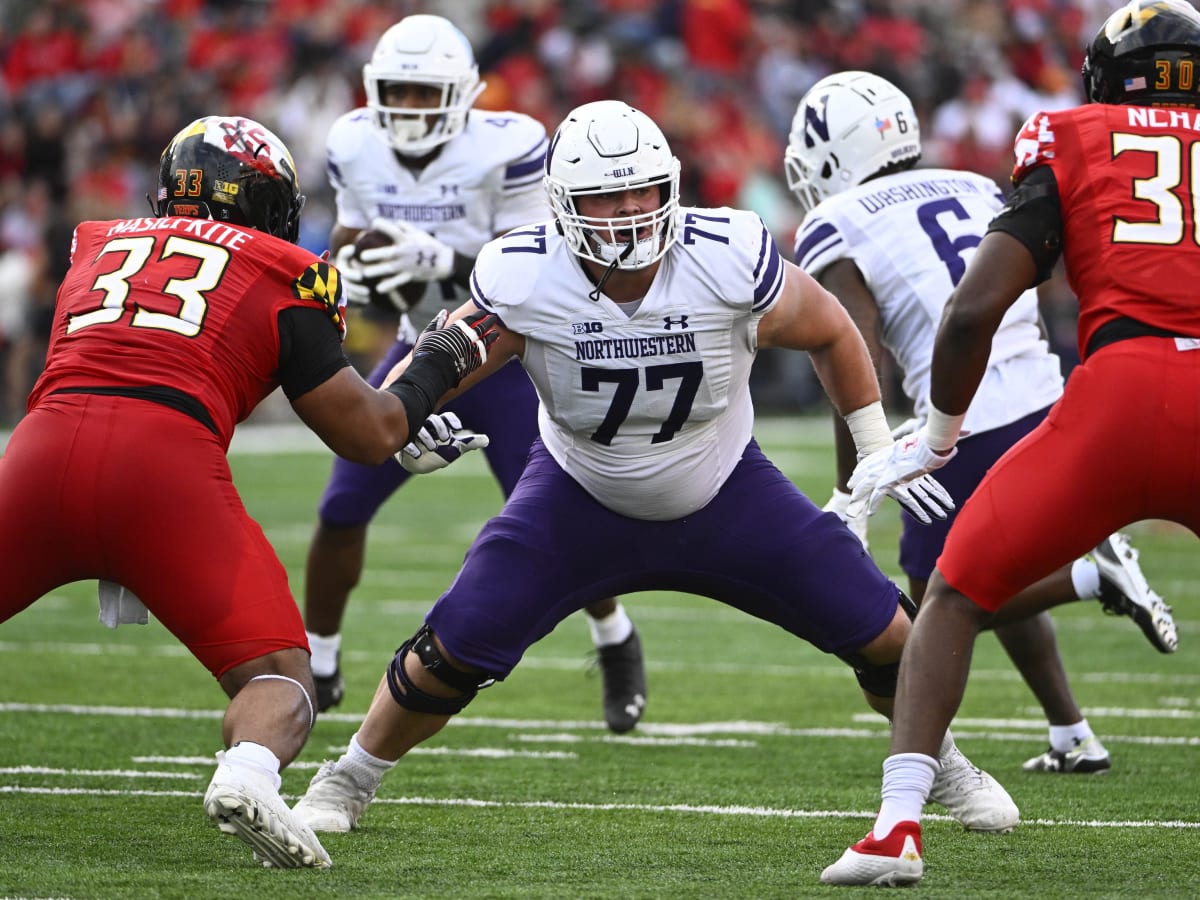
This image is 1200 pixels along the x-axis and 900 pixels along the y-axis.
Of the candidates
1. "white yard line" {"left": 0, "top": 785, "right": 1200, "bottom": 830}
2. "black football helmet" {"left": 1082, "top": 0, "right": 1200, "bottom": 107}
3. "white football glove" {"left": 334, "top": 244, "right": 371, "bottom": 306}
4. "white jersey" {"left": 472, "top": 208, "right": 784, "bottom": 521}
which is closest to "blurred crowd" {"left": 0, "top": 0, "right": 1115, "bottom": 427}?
"white football glove" {"left": 334, "top": 244, "right": 371, "bottom": 306}

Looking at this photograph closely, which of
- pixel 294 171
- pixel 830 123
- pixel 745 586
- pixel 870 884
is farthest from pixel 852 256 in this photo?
pixel 870 884

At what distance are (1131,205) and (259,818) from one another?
80.5 inches

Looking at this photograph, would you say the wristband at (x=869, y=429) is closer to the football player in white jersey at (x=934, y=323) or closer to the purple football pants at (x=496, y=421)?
the football player in white jersey at (x=934, y=323)

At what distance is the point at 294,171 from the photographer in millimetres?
4188

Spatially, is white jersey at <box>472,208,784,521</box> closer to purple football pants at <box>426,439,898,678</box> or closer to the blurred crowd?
purple football pants at <box>426,439,898,678</box>

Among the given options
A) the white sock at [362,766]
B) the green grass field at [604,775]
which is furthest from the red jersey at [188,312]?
the green grass field at [604,775]

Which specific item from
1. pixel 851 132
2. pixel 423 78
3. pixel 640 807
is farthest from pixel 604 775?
pixel 423 78

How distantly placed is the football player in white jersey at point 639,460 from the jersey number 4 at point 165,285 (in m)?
0.58

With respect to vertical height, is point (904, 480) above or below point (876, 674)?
above

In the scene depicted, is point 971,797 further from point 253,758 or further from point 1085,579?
point 253,758

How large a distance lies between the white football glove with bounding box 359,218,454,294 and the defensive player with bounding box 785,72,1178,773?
1.20 meters

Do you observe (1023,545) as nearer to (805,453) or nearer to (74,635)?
(74,635)

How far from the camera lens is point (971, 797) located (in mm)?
4309

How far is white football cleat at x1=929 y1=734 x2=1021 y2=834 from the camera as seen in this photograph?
14.1ft
